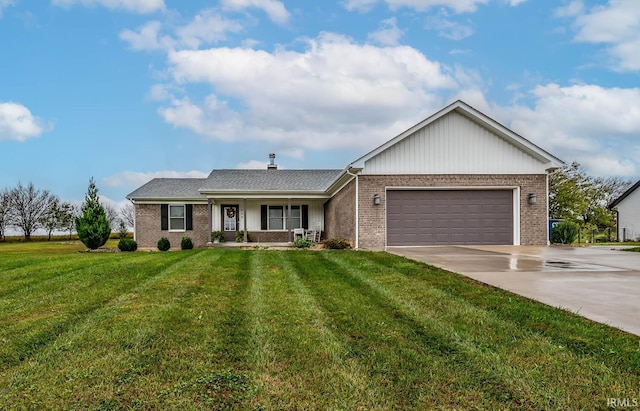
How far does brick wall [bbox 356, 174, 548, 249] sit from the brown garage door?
0.37 meters

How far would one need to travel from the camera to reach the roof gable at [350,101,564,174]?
14.3 metres

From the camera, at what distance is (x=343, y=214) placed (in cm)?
1661

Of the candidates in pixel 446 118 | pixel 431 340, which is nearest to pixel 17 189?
pixel 446 118

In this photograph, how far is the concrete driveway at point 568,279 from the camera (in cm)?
511

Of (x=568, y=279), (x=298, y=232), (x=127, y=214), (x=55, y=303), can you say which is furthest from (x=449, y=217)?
(x=127, y=214)

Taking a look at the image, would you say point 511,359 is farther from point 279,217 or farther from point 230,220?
point 230,220

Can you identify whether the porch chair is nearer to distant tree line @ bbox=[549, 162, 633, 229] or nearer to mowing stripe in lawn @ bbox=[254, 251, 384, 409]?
mowing stripe in lawn @ bbox=[254, 251, 384, 409]

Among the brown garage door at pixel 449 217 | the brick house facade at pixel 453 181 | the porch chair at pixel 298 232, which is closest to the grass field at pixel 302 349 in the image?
the brick house facade at pixel 453 181

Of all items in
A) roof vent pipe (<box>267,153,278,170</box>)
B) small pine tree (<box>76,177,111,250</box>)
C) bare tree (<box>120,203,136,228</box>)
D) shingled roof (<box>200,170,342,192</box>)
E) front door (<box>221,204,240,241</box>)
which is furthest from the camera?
bare tree (<box>120,203,136,228</box>)

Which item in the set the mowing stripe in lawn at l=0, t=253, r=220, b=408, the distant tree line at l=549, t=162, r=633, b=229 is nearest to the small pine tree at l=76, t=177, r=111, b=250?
the mowing stripe in lawn at l=0, t=253, r=220, b=408

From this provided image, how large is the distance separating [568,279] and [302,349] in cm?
565

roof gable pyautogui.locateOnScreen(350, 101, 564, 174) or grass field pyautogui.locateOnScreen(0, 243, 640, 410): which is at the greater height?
roof gable pyautogui.locateOnScreen(350, 101, 564, 174)

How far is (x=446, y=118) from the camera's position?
14.5 m

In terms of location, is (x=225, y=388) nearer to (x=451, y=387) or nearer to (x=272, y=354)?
(x=272, y=354)
